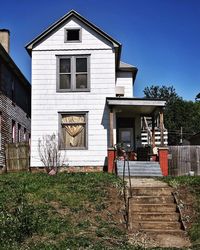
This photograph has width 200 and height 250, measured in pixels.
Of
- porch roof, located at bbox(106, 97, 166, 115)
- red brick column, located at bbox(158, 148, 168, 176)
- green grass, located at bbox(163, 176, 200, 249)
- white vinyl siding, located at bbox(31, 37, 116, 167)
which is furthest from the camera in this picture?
white vinyl siding, located at bbox(31, 37, 116, 167)

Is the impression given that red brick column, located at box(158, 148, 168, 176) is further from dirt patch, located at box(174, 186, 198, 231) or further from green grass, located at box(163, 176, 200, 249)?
dirt patch, located at box(174, 186, 198, 231)

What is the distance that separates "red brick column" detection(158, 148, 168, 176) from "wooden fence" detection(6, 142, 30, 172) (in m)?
6.51

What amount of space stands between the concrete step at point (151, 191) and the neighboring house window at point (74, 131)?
7.18 meters

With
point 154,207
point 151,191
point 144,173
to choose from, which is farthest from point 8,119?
point 154,207

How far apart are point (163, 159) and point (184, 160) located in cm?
349

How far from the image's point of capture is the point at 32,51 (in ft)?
73.7

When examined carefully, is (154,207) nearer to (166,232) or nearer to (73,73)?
(166,232)

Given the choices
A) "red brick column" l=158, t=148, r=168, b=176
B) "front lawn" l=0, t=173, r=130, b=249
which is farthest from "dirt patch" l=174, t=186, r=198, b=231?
"red brick column" l=158, t=148, r=168, b=176

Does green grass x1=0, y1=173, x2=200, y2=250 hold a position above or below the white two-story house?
below

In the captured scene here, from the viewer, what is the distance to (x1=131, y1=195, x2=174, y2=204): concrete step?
1410 cm

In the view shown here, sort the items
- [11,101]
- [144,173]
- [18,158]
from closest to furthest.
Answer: [144,173] → [18,158] → [11,101]

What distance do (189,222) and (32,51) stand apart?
13060mm

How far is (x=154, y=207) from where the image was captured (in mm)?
13680

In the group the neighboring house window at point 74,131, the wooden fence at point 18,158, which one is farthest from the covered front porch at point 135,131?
the wooden fence at point 18,158
